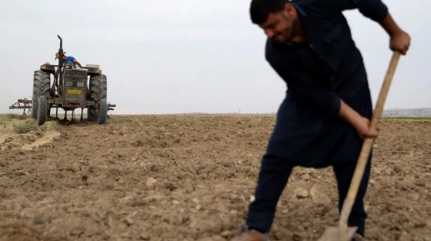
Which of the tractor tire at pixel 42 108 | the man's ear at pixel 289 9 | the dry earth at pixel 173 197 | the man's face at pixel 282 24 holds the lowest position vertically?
the dry earth at pixel 173 197

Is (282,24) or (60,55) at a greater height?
(60,55)

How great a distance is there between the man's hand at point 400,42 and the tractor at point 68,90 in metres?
10.3

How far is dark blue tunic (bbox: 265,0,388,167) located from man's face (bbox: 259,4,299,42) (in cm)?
5

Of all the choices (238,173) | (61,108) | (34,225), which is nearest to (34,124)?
(61,108)

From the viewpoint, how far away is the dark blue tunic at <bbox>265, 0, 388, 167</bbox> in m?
2.36

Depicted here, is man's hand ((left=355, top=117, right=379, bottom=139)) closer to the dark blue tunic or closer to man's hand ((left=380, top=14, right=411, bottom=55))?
the dark blue tunic

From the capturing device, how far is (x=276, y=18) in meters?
2.22

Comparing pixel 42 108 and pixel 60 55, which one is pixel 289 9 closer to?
pixel 42 108

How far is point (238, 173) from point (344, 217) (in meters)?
2.19

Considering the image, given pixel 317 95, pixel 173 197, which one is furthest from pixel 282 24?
pixel 173 197

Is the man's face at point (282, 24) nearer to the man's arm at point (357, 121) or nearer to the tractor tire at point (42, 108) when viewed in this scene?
the man's arm at point (357, 121)

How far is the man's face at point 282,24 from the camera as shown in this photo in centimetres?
222

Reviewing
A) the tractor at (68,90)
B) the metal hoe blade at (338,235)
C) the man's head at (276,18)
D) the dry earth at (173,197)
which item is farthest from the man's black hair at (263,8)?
the tractor at (68,90)

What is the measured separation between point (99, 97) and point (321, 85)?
1052 cm
